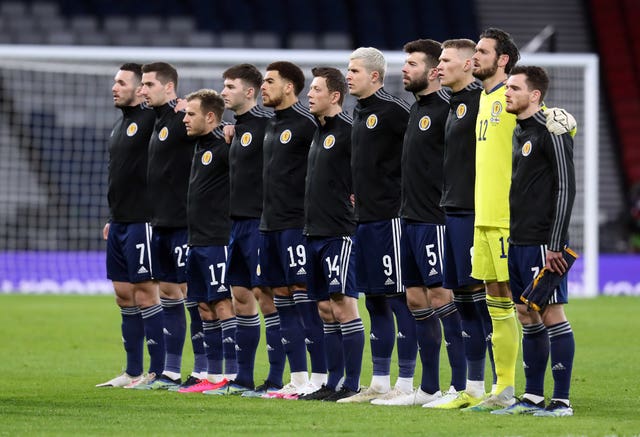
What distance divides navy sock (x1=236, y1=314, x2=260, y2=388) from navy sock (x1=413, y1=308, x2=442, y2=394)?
1.43m

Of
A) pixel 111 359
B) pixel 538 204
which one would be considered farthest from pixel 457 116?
pixel 111 359

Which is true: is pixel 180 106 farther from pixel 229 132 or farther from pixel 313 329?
pixel 313 329

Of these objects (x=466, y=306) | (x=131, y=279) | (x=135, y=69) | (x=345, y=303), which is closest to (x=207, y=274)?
(x=131, y=279)

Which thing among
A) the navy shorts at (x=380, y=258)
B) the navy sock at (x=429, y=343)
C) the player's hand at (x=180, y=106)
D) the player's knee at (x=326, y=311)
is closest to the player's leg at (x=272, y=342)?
the player's knee at (x=326, y=311)

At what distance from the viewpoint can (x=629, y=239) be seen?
1001 inches

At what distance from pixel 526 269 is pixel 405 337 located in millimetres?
1303

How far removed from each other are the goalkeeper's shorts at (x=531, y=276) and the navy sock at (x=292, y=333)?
1987 mm

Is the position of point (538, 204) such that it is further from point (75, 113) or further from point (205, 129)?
point (75, 113)

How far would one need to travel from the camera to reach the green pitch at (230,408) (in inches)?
293

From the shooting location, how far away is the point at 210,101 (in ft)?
33.3

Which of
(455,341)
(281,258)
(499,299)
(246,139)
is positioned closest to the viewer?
(499,299)

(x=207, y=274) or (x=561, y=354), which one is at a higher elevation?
(x=207, y=274)

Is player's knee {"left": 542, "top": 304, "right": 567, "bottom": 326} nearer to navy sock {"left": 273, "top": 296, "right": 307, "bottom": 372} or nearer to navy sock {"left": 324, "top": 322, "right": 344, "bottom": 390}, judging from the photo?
navy sock {"left": 324, "top": 322, "right": 344, "bottom": 390}

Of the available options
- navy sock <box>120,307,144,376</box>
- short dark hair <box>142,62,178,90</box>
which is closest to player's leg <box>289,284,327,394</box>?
navy sock <box>120,307,144,376</box>
